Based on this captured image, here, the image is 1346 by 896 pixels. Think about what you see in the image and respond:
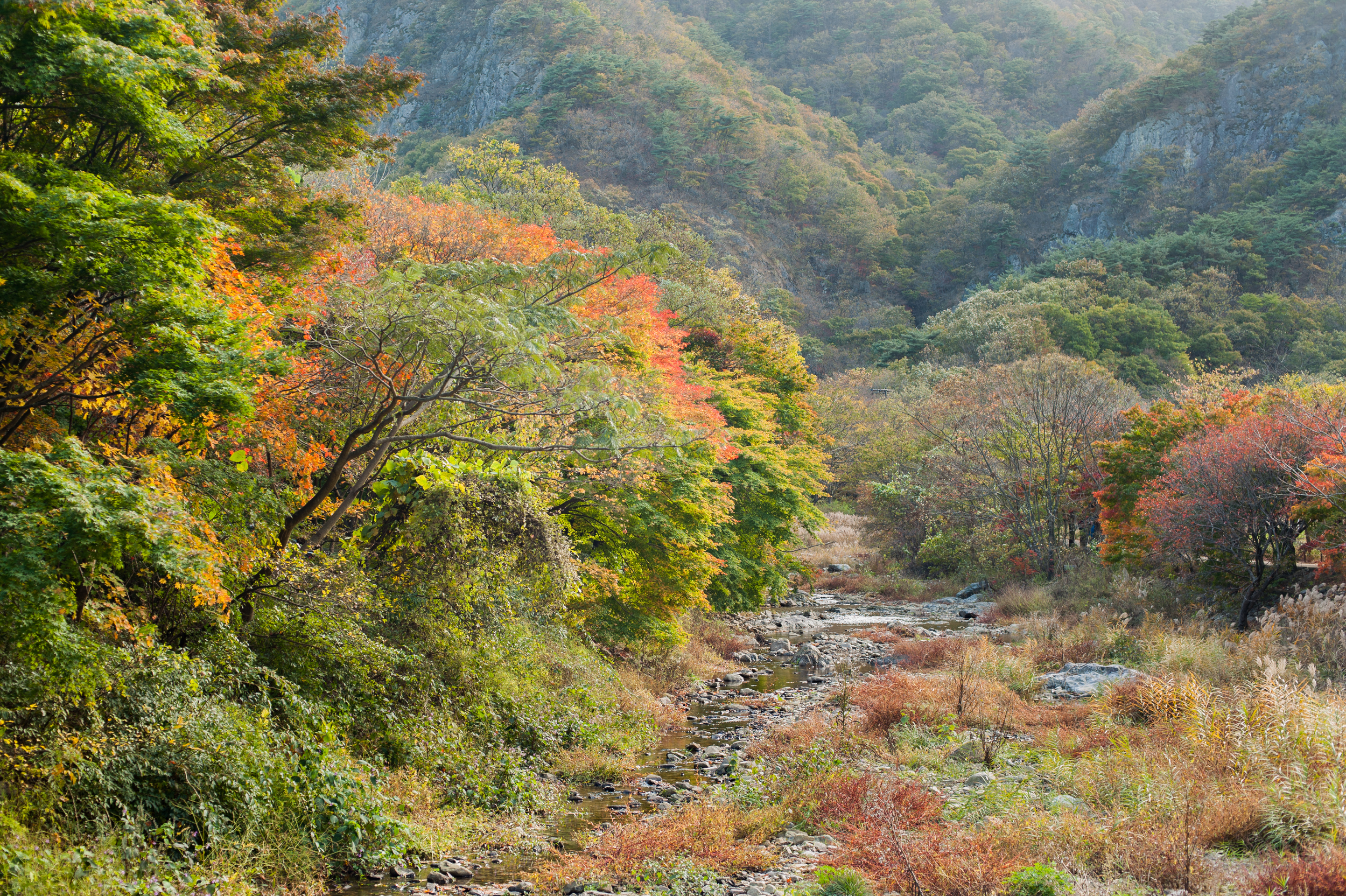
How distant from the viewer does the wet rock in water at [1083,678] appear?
14781 millimetres

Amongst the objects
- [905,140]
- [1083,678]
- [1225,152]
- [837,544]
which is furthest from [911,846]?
[905,140]

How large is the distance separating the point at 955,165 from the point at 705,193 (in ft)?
109

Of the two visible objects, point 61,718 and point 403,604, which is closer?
point 61,718

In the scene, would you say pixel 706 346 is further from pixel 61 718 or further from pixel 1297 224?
pixel 1297 224

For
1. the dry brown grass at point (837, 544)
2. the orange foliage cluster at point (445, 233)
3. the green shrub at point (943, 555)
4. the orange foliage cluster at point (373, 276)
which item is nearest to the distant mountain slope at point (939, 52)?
the dry brown grass at point (837, 544)

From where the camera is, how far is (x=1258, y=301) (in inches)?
2079

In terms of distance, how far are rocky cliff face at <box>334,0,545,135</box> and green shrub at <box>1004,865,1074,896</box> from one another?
250ft

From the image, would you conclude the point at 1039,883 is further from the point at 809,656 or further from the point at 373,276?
the point at 809,656

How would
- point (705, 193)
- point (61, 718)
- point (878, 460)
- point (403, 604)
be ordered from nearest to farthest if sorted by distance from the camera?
point (61, 718) → point (403, 604) → point (878, 460) → point (705, 193)

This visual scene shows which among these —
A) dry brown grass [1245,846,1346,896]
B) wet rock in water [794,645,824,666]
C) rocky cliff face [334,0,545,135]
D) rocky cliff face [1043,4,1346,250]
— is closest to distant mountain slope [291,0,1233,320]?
rocky cliff face [334,0,545,135]

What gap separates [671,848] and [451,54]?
89.2 metres

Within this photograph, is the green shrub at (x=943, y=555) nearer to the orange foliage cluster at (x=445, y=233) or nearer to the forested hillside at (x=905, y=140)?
the orange foliage cluster at (x=445, y=233)

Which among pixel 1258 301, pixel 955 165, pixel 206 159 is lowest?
pixel 206 159

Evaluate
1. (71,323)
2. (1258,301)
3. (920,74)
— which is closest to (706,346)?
(71,323)
